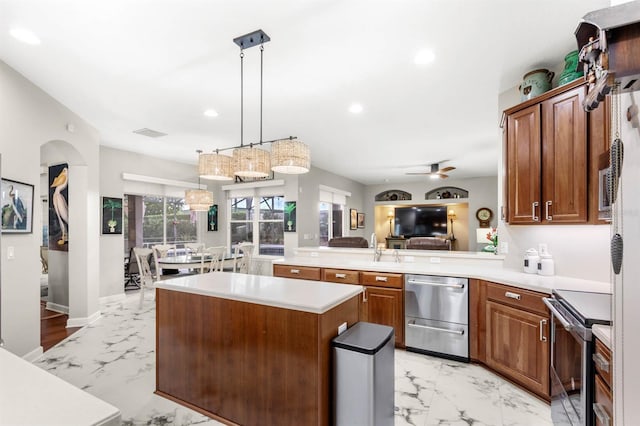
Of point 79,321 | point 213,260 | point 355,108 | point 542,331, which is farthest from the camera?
point 213,260

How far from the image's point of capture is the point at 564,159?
91.6 inches

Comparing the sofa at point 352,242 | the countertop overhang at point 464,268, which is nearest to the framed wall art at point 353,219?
the sofa at point 352,242

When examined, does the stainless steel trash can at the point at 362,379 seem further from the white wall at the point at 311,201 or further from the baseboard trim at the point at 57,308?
the baseboard trim at the point at 57,308

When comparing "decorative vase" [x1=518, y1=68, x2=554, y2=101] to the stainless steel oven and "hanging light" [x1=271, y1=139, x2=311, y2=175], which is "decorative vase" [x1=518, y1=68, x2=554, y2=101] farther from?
"hanging light" [x1=271, y1=139, x2=311, y2=175]

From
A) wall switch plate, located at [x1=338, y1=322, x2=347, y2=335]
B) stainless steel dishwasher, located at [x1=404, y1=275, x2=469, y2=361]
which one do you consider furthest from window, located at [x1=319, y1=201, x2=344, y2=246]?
wall switch plate, located at [x1=338, y1=322, x2=347, y2=335]

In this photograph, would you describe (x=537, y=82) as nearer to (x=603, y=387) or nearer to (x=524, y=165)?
(x=524, y=165)

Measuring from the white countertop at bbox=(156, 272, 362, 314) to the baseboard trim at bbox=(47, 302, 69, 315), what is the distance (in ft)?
12.5

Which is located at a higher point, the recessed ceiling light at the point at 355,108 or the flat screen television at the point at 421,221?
the recessed ceiling light at the point at 355,108

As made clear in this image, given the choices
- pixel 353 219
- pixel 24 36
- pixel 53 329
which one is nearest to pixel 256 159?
pixel 24 36

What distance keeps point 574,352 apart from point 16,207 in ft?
14.8

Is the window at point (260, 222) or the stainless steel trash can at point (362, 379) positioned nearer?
the stainless steel trash can at point (362, 379)

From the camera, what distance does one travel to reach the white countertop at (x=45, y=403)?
0.67 meters

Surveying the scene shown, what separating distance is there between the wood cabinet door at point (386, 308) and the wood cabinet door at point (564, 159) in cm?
156

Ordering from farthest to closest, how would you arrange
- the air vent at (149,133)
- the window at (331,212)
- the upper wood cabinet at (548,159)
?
the window at (331,212) < the air vent at (149,133) < the upper wood cabinet at (548,159)
